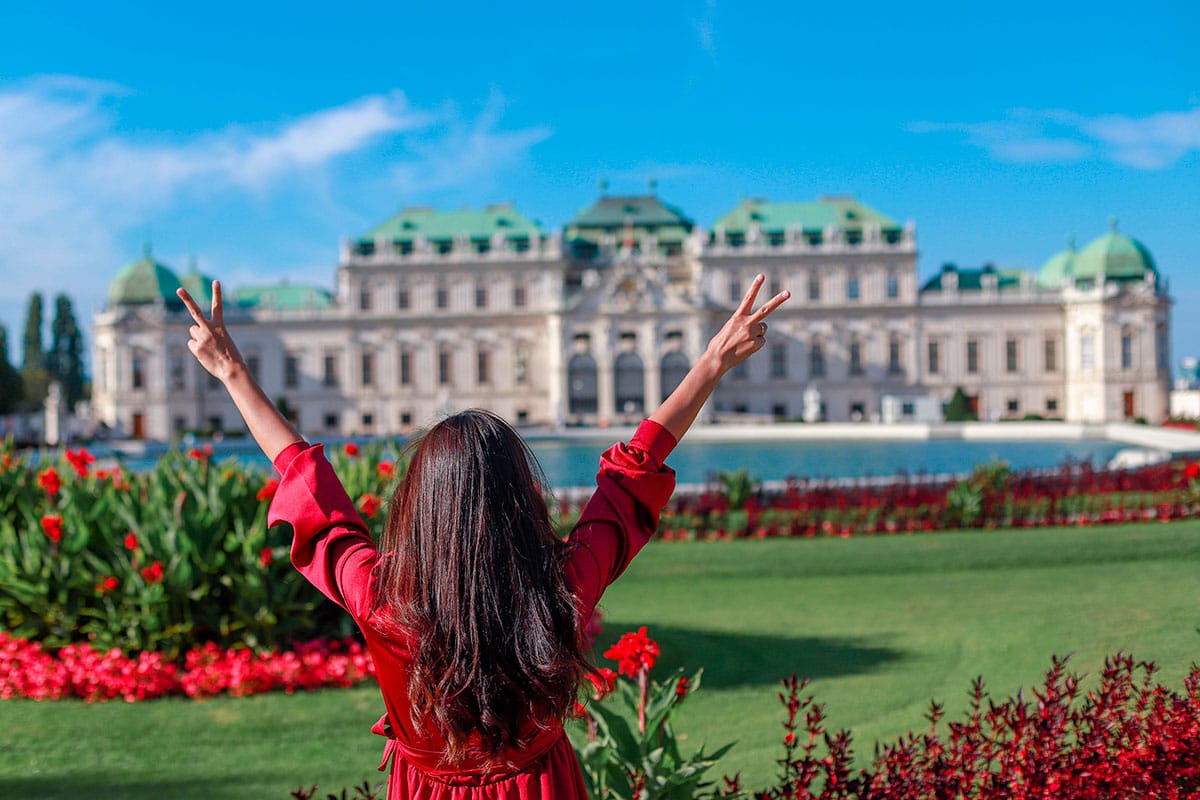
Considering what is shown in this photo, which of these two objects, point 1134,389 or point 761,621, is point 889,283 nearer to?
point 1134,389

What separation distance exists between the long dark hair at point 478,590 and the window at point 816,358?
54172mm

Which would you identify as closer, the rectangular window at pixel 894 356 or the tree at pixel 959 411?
the tree at pixel 959 411

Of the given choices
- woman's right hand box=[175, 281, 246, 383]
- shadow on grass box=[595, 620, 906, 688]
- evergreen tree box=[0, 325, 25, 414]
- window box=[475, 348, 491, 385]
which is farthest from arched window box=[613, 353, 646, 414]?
woman's right hand box=[175, 281, 246, 383]

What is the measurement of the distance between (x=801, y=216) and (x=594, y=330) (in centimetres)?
1320

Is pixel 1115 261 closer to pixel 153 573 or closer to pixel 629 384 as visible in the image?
pixel 629 384

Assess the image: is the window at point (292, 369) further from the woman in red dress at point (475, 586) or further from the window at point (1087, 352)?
the woman in red dress at point (475, 586)

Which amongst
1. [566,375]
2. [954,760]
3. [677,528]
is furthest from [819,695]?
[566,375]

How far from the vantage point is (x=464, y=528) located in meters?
2.04

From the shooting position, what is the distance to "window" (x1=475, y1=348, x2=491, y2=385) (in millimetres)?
55938

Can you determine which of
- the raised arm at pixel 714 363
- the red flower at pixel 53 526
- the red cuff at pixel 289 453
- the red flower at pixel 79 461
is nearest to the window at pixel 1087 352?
the red flower at pixel 79 461

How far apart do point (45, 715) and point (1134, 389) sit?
181ft

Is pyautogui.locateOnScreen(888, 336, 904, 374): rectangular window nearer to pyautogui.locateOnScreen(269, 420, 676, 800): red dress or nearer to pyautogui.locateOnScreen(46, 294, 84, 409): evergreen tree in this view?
pyautogui.locateOnScreen(46, 294, 84, 409): evergreen tree

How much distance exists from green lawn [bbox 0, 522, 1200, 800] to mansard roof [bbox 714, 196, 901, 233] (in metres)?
46.5

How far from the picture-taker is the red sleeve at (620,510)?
2248 mm
